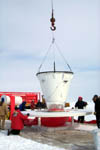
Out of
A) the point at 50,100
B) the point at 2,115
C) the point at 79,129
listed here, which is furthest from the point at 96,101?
the point at 2,115

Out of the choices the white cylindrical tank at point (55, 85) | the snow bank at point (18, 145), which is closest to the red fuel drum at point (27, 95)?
the white cylindrical tank at point (55, 85)

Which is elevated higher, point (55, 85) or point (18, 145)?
point (55, 85)

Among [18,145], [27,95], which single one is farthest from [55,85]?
[27,95]

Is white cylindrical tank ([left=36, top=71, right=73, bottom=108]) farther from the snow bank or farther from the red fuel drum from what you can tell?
the red fuel drum

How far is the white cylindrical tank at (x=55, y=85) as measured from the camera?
12070 mm

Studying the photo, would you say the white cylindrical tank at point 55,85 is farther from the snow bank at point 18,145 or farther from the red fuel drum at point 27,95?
the red fuel drum at point 27,95

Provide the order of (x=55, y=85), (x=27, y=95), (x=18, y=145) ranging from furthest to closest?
(x=27, y=95), (x=55, y=85), (x=18, y=145)

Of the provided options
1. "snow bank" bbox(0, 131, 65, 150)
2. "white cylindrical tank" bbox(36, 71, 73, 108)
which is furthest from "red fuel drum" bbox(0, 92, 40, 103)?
"snow bank" bbox(0, 131, 65, 150)

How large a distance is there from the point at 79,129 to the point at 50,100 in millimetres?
2249

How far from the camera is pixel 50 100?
1227 centimetres

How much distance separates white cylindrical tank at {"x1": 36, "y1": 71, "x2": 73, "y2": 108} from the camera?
12070 mm

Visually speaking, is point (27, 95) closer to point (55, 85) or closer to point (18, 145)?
point (55, 85)

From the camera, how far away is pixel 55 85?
12.1m

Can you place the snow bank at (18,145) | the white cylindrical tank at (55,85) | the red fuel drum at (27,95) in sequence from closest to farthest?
1. the snow bank at (18,145)
2. the white cylindrical tank at (55,85)
3. the red fuel drum at (27,95)
